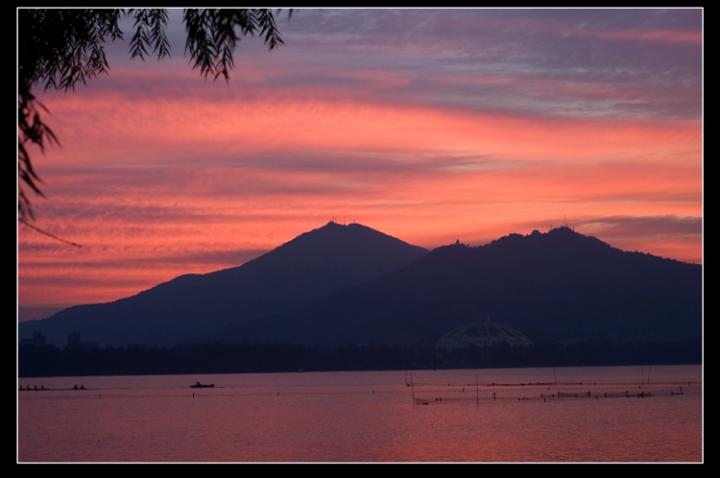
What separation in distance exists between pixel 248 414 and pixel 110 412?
2068 centimetres

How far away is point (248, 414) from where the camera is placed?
126438 mm

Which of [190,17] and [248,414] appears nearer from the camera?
[190,17]

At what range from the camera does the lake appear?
73375 mm

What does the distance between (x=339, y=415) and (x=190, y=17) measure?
11264 cm

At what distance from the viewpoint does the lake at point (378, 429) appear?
73375 millimetres

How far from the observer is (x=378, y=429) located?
96562 millimetres
